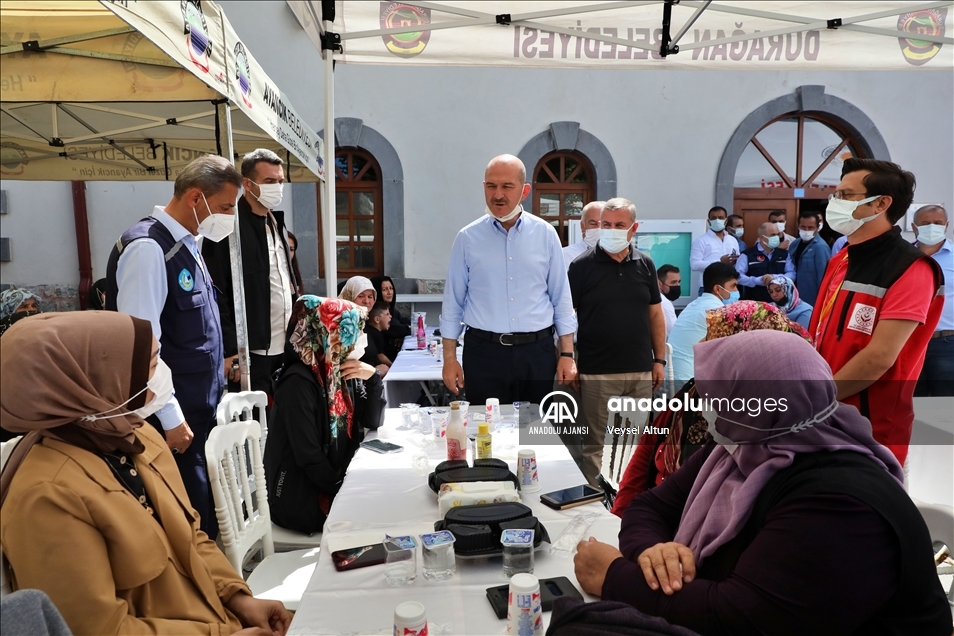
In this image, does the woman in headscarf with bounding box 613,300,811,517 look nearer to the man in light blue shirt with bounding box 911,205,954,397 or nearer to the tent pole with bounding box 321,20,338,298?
the tent pole with bounding box 321,20,338,298

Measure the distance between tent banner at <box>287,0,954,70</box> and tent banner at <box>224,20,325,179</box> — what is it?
1.47 ft

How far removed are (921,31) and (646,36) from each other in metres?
1.66

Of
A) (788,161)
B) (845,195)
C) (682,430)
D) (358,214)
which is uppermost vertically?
(788,161)

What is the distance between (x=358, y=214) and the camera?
→ 8242 millimetres

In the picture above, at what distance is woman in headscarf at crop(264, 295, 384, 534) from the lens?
2.42 m

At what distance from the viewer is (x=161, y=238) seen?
2.39 m

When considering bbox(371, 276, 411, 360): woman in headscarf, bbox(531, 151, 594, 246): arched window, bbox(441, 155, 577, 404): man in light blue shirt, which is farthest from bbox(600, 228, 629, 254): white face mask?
bbox(531, 151, 594, 246): arched window

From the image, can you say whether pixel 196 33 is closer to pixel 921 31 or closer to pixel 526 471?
pixel 526 471

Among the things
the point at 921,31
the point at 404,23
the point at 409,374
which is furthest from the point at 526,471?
the point at 921,31

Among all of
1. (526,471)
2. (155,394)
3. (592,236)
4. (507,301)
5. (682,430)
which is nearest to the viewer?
(155,394)

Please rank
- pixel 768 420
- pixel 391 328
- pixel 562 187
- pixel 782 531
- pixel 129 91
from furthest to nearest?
pixel 562 187 → pixel 391 328 → pixel 129 91 → pixel 768 420 → pixel 782 531

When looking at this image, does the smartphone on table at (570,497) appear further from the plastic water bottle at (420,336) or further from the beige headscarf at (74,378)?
the plastic water bottle at (420,336)

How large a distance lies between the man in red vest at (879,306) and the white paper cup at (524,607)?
175 centimetres

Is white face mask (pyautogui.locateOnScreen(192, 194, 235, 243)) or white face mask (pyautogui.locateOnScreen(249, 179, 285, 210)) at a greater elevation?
white face mask (pyautogui.locateOnScreen(249, 179, 285, 210))
